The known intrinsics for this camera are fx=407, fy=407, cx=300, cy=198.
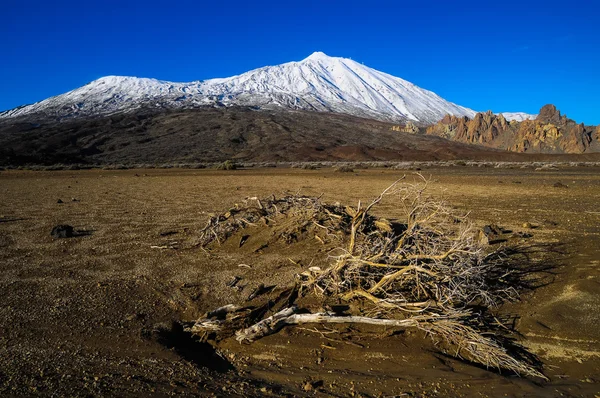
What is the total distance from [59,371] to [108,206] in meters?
9.52

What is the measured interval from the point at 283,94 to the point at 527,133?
7967cm

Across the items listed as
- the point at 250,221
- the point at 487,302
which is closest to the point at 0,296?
the point at 250,221

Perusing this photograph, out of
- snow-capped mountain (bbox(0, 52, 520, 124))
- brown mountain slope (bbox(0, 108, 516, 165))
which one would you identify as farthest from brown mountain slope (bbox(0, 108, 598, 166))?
snow-capped mountain (bbox(0, 52, 520, 124))

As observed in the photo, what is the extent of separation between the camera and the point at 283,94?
143m

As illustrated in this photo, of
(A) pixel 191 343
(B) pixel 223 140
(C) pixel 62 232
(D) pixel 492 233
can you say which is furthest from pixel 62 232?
(B) pixel 223 140

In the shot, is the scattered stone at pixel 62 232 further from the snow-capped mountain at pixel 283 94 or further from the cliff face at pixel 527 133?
the snow-capped mountain at pixel 283 94

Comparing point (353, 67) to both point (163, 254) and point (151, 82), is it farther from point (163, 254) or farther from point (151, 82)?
point (163, 254)

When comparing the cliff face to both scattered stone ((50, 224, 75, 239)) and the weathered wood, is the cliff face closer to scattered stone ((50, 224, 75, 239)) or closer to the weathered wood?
scattered stone ((50, 224, 75, 239))

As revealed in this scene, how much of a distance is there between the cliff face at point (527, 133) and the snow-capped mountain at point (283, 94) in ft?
86.7

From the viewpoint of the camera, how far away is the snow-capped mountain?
12169 centimetres

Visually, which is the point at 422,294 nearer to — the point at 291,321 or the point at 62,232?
the point at 291,321

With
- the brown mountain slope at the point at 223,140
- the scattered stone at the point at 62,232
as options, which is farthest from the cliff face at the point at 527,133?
the scattered stone at the point at 62,232

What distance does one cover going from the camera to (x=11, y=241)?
754 cm

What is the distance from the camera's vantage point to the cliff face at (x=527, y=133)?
83438 millimetres
